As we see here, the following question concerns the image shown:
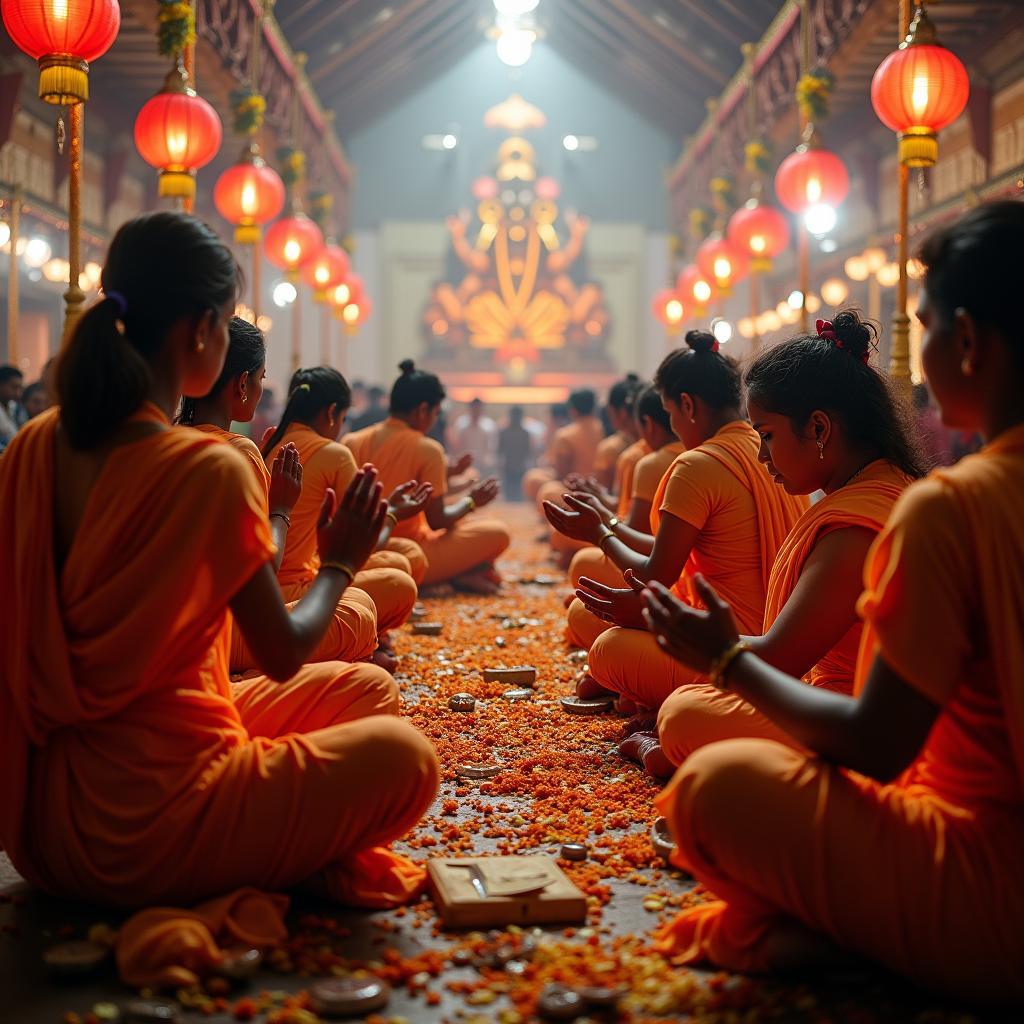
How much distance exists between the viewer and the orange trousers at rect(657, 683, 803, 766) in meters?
2.72

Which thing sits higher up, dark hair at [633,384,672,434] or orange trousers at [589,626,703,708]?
dark hair at [633,384,672,434]

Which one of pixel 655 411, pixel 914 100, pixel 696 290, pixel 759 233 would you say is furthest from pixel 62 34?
pixel 696 290

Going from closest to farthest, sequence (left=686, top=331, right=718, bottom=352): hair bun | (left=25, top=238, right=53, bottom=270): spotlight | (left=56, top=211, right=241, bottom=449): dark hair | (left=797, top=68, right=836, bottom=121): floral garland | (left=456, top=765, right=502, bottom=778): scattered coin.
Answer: (left=56, top=211, right=241, bottom=449): dark hair, (left=456, top=765, right=502, bottom=778): scattered coin, (left=686, top=331, right=718, bottom=352): hair bun, (left=797, top=68, right=836, bottom=121): floral garland, (left=25, top=238, right=53, bottom=270): spotlight

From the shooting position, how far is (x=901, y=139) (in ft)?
18.7

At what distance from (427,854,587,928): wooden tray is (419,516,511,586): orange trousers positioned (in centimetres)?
453

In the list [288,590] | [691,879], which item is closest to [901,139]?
[288,590]

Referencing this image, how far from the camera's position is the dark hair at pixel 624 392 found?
7.32 meters

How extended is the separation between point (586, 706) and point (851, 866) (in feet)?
6.82

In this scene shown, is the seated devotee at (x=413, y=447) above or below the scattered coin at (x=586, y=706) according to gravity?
above

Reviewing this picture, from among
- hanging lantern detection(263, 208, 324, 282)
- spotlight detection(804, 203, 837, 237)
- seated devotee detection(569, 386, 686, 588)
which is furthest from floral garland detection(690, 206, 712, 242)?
seated devotee detection(569, 386, 686, 588)

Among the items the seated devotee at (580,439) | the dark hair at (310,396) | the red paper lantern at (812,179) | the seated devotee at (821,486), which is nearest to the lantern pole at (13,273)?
the seated devotee at (580,439)

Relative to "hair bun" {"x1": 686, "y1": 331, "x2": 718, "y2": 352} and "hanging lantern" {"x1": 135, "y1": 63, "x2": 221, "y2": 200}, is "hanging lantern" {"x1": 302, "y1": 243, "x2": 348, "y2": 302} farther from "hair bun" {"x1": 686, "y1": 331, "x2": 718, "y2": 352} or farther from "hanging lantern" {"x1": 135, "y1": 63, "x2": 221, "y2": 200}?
"hair bun" {"x1": 686, "y1": 331, "x2": 718, "y2": 352}

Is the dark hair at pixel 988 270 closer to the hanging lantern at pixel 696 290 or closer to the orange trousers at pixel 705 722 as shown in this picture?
the orange trousers at pixel 705 722

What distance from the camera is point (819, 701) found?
1.95 m
